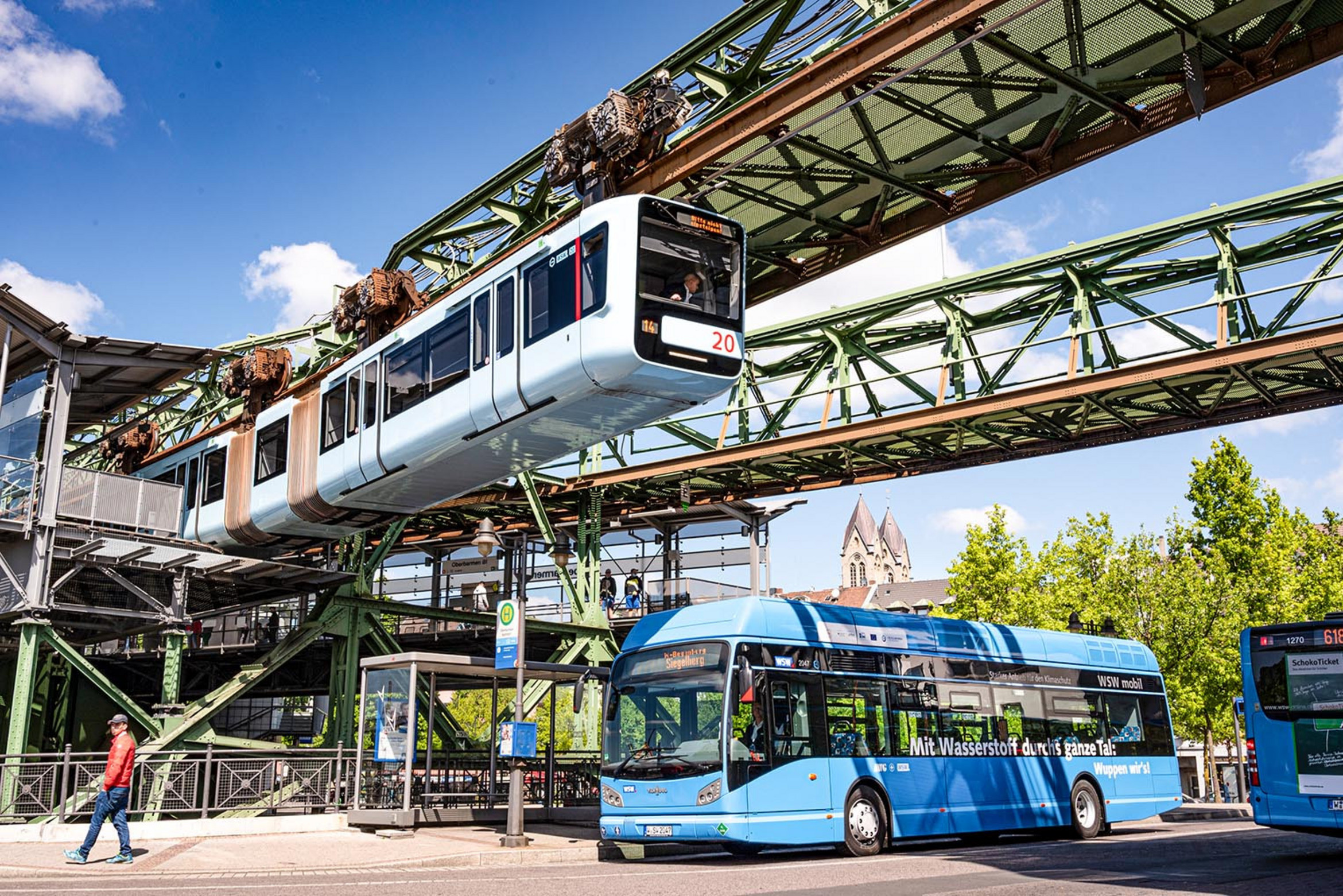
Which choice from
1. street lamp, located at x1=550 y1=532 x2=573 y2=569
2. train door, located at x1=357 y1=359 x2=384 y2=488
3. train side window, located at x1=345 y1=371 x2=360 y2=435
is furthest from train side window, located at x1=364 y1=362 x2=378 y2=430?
street lamp, located at x1=550 y1=532 x2=573 y2=569

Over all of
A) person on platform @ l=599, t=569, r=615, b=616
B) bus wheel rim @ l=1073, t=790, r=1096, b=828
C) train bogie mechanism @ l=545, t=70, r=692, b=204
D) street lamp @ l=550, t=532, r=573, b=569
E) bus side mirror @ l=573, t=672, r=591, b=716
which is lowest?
bus wheel rim @ l=1073, t=790, r=1096, b=828

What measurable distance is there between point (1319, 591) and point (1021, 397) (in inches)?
914

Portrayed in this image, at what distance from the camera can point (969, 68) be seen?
14.8 meters

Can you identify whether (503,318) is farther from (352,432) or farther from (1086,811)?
(1086,811)

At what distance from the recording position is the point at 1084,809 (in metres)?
19.4

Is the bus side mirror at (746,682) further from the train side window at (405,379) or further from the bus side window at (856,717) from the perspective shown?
the train side window at (405,379)

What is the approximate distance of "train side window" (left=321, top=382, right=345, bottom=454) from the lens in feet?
68.0

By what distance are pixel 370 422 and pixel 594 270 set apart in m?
6.83

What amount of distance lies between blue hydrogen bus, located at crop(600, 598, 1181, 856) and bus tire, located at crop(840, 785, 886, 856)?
0.02 m

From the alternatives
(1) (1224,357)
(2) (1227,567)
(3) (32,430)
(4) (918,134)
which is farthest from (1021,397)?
(2) (1227,567)

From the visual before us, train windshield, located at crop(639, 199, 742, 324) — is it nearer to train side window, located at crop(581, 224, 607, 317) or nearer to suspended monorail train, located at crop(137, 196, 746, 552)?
suspended monorail train, located at crop(137, 196, 746, 552)

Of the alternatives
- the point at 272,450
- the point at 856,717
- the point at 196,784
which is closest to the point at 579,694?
the point at 856,717

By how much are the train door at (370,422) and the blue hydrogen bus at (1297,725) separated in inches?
525

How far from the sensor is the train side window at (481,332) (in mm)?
16672
